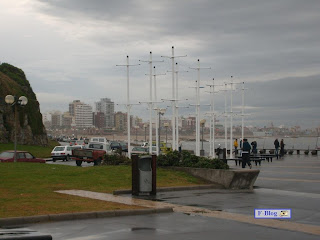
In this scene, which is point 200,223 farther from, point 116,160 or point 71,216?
point 116,160

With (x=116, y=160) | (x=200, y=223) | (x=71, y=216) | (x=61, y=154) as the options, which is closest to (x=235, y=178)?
(x=116, y=160)

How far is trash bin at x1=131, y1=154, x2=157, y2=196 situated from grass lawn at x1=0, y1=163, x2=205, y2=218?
111 cm

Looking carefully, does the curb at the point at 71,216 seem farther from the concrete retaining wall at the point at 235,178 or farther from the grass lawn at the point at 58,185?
the concrete retaining wall at the point at 235,178

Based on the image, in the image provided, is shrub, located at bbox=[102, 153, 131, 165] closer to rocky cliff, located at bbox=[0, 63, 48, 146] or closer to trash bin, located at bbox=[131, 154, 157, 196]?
trash bin, located at bbox=[131, 154, 157, 196]

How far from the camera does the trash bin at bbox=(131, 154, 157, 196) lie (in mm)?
17172

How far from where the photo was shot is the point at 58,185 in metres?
18.9

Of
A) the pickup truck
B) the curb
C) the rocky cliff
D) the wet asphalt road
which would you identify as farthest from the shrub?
the rocky cliff

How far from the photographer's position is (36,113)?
2788 inches

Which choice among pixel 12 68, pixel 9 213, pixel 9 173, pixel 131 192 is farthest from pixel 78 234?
pixel 12 68

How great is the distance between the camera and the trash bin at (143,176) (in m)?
17.2

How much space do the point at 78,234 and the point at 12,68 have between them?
7456 centimetres

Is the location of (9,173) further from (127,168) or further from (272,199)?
(272,199)

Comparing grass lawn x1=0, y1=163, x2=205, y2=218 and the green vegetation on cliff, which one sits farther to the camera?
the green vegetation on cliff

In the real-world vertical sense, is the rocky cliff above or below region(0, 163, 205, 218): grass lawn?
above
